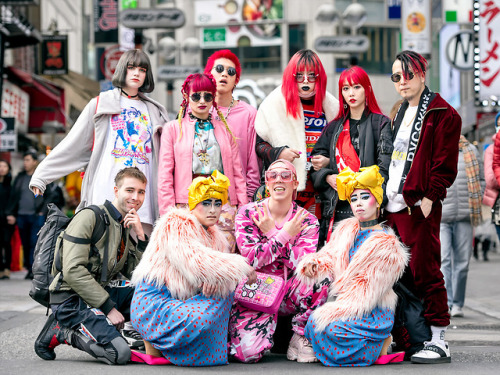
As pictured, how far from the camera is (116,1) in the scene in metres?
29.2

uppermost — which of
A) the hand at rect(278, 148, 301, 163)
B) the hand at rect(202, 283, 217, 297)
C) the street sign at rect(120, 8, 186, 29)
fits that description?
the street sign at rect(120, 8, 186, 29)

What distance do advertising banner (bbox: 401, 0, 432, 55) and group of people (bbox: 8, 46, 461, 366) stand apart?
35.6 ft

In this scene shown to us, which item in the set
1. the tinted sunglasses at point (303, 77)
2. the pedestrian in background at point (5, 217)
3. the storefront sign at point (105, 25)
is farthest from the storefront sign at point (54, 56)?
the tinted sunglasses at point (303, 77)

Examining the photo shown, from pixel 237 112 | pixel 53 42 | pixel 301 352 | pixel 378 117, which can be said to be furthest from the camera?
pixel 53 42

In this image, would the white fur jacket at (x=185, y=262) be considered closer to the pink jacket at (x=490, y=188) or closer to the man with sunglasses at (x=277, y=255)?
the man with sunglasses at (x=277, y=255)

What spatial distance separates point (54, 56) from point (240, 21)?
17112mm

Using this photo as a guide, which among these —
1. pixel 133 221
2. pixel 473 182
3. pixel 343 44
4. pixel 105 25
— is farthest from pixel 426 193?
pixel 105 25

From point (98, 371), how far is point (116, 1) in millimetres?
25994

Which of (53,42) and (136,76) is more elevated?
(53,42)

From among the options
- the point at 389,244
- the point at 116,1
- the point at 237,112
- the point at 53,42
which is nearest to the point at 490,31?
the point at 237,112

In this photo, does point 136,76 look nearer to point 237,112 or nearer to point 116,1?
point 237,112

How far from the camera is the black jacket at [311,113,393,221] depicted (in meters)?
5.47

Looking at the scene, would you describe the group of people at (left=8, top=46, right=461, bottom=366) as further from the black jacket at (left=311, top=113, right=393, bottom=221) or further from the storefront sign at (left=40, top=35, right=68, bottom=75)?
the storefront sign at (left=40, top=35, right=68, bottom=75)

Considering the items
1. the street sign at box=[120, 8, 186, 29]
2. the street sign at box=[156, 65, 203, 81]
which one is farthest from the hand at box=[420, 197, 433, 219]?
the street sign at box=[156, 65, 203, 81]
